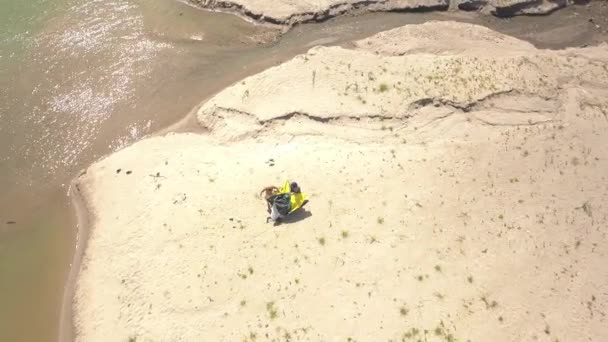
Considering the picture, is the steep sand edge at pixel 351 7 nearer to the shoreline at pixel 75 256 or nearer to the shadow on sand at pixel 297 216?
the shadow on sand at pixel 297 216

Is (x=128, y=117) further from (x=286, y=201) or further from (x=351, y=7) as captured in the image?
(x=351, y=7)

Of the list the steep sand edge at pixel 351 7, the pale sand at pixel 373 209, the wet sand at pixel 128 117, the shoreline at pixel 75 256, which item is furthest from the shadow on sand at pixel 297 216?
the steep sand edge at pixel 351 7

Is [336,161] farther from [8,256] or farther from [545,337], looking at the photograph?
[8,256]

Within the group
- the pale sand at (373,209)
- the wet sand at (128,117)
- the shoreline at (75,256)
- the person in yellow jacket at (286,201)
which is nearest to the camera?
the pale sand at (373,209)

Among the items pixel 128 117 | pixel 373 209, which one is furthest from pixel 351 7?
pixel 373 209

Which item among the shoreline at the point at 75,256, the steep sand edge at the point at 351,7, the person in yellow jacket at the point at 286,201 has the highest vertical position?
the steep sand edge at the point at 351,7

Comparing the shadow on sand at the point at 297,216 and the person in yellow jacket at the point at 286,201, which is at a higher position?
the person in yellow jacket at the point at 286,201

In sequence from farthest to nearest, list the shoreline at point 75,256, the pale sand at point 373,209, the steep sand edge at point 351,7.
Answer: the steep sand edge at point 351,7 < the shoreline at point 75,256 < the pale sand at point 373,209

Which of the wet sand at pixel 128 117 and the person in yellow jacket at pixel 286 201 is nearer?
the person in yellow jacket at pixel 286 201

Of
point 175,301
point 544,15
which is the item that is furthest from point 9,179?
point 544,15
